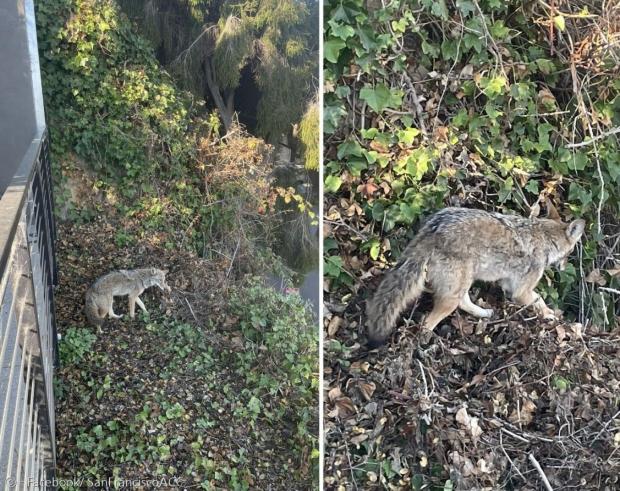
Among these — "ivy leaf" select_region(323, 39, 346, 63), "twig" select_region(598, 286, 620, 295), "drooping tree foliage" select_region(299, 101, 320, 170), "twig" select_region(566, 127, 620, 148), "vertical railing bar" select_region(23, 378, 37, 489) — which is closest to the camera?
"vertical railing bar" select_region(23, 378, 37, 489)

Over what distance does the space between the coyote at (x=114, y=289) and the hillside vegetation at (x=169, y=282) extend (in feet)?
0.11

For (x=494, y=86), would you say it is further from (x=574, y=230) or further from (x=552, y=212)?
(x=574, y=230)

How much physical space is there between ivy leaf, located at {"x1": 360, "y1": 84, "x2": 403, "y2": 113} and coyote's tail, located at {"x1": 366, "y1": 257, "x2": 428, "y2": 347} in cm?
69

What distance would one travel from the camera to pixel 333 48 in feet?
8.52

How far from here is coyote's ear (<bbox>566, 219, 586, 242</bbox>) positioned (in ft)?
9.66

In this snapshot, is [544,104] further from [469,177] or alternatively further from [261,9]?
[261,9]

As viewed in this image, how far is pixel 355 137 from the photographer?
2.77 metres

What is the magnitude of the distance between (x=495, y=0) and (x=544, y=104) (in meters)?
0.52

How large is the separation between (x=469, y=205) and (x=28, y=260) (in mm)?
1898

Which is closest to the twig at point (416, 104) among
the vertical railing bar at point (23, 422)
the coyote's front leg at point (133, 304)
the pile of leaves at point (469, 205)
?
the pile of leaves at point (469, 205)

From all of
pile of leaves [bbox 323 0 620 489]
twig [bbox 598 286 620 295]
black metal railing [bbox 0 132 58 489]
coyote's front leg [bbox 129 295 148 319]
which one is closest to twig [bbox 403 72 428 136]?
pile of leaves [bbox 323 0 620 489]

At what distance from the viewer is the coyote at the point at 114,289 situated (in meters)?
2.50

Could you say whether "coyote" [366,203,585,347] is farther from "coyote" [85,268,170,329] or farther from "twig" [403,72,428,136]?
"coyote" [85,268,170,329]

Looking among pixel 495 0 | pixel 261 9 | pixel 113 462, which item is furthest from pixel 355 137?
pixel 113 462
